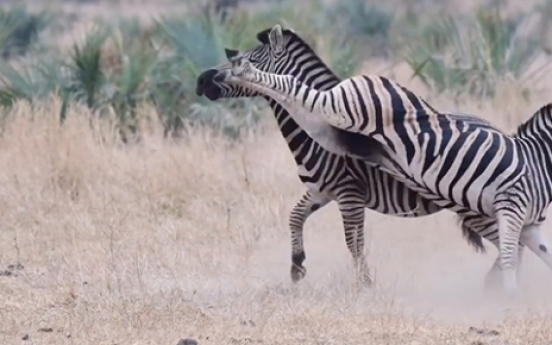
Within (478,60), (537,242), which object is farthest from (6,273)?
(478,60)

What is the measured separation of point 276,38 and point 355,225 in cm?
139

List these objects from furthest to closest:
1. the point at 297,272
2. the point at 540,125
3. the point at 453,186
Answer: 1. the point at 297,272
2. the point at 540,125
3. the point at 453,186

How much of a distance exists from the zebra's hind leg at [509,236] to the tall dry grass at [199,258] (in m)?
0.18

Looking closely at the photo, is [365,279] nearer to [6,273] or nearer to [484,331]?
[484,331]

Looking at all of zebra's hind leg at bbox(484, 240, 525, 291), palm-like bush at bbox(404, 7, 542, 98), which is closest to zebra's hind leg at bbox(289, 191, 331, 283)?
zebra's hind leg at bbox(484, 240, 525, 291)

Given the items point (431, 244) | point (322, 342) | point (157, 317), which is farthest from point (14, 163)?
point (322, 342)

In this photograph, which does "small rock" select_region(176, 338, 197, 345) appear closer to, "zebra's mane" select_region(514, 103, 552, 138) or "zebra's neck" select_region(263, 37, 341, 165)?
"zebra's neck" select_region(263, 37, 341, 165)

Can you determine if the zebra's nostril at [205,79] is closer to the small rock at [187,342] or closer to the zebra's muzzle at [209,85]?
the zebra's muzzle at [209,85]

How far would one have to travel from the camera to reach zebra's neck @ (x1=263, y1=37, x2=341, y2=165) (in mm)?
7449

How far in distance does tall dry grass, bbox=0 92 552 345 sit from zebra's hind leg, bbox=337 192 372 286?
160 millimetres

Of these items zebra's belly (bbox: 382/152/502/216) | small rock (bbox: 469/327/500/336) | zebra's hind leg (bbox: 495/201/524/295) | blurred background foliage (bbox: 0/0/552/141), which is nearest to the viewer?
small rock (bbox: 469/327/500/336)

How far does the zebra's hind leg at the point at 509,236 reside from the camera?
666 cm

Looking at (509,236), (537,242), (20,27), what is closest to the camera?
(509,236)

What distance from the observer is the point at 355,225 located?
24.0ft
